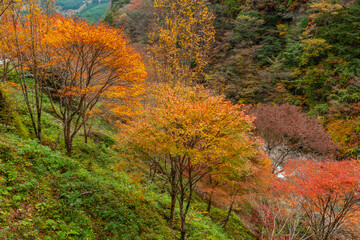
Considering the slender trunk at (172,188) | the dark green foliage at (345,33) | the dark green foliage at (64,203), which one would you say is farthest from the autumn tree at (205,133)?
the dark green foliage at (345,33)

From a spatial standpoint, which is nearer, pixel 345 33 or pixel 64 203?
pixel 64 203

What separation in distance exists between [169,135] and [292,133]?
15.4m

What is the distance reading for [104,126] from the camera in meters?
19.9

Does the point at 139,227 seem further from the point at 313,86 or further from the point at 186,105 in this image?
the point at 313,86

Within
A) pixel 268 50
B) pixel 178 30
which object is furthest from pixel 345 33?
pixel 178 30

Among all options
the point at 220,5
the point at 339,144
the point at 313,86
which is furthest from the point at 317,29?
the point at 220,5

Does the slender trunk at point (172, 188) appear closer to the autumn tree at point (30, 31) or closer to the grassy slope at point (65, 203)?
the grassy slope at point (65, 203)

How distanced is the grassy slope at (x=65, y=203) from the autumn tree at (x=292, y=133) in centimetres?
1227

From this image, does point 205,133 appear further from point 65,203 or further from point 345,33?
point 345,33

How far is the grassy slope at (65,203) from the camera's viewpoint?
404cm

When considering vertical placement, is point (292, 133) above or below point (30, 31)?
below

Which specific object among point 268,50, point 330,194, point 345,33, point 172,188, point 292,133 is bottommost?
point 292,133

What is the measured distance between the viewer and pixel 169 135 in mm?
5887

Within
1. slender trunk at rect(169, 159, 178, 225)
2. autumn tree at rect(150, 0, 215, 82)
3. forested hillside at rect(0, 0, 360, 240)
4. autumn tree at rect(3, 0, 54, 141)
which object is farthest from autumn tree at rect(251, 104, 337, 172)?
autumn tree at rect(3, 0, 54, 141)
